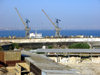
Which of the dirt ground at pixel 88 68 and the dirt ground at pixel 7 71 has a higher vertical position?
the dirt ground at pixel 7 71

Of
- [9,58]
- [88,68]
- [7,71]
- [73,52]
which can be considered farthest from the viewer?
[73,52]

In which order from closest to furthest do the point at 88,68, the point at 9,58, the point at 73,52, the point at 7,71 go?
1. the point at 7,71
2. the point at 9,58
3. the point at 88,68
4. the point at 73,52

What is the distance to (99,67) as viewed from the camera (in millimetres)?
36500

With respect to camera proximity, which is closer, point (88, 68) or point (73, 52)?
point (88, 68)

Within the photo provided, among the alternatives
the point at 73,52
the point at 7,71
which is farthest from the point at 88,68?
the point at 7,71

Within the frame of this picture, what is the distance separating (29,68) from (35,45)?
143 ft

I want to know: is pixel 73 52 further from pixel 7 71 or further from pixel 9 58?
pixel 7 71

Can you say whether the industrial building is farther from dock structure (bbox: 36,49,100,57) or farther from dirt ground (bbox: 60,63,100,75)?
dock structure (bbox: 36,49,100,57)

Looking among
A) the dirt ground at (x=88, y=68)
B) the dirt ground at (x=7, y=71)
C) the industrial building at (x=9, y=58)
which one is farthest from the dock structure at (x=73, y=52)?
A: the dirt ground at (x=7, y=71)

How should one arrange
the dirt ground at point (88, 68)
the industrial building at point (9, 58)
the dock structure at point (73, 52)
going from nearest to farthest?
the industrial building at point (9, 58) < the dirt ground at point (88, 68) < the dock structure at point (73, 52)

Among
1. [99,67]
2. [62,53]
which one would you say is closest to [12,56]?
[99,67]

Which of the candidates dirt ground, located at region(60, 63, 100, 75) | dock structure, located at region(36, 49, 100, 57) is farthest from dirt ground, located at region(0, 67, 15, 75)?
dock structure, located at region(36, 49, 100, 57)

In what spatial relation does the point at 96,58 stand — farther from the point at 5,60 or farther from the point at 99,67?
the point at 5,60

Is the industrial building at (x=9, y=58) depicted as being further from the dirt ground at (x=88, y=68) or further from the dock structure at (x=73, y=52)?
the dock structure at (x=73, y=52)
